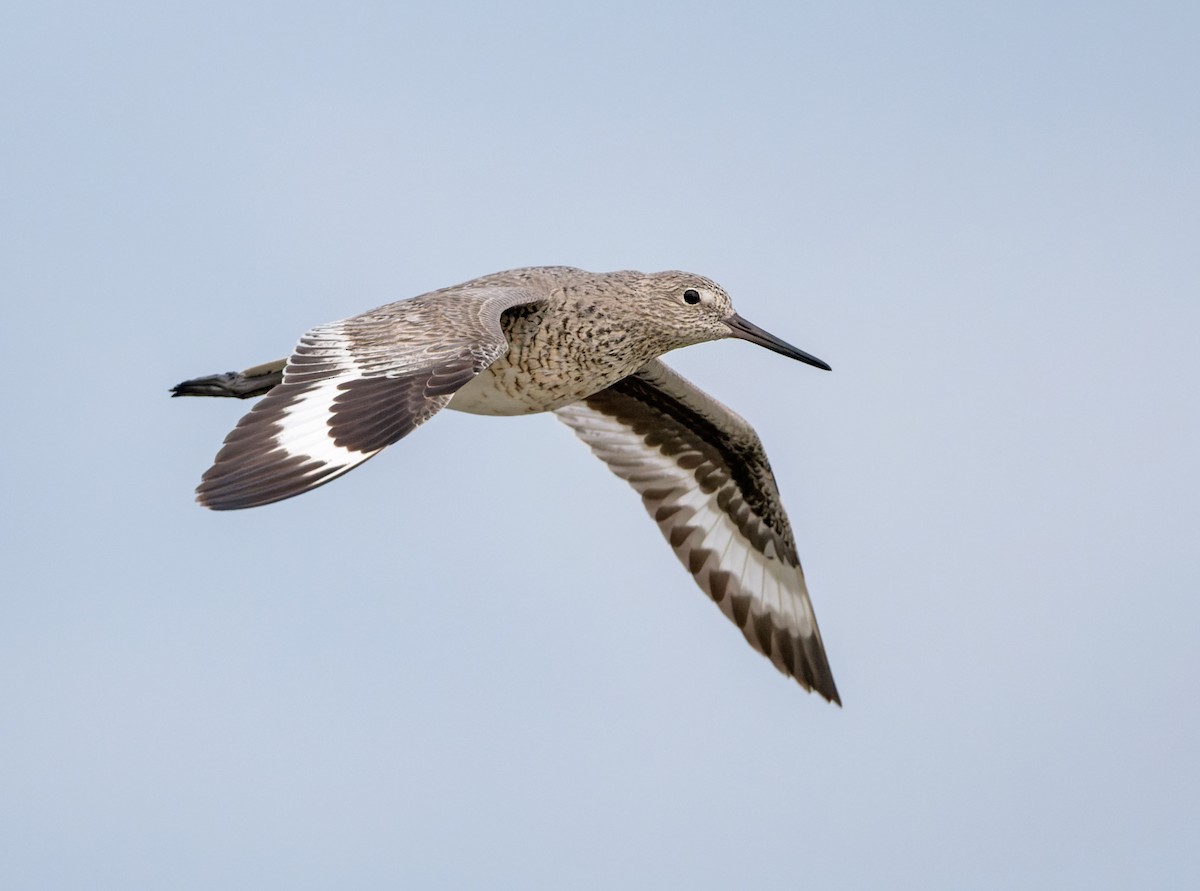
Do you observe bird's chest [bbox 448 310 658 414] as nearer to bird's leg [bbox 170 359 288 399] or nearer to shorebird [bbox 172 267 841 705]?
shorebird [bbox 172 267 841 705]

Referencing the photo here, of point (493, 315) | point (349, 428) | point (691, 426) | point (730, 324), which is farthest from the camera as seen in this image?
point (691, 426)

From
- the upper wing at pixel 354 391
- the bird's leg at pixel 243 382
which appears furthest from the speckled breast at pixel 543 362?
the bird's leg at pixel 243 382

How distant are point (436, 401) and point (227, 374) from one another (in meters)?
2.55

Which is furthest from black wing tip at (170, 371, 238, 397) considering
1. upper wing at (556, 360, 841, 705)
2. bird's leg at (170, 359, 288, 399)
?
upper wing at (556, 360, 841, 705)

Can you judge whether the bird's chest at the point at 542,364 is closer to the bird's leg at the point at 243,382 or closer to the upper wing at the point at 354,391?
the upper wing at the point at 354,391

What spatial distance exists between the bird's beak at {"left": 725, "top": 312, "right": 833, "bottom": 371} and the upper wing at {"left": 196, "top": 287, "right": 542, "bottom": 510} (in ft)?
5.90

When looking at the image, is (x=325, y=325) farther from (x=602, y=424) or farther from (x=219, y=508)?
(x=602, y=424)

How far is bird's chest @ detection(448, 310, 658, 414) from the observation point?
11.6 meters

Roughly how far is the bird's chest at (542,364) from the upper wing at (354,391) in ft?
0.85

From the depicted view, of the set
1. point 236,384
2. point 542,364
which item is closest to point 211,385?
point 236,384

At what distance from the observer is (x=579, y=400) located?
12.8 m

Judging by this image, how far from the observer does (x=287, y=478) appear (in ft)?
30.3

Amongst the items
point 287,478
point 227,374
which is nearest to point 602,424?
point 227,374

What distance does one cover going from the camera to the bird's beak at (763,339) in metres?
12.7
